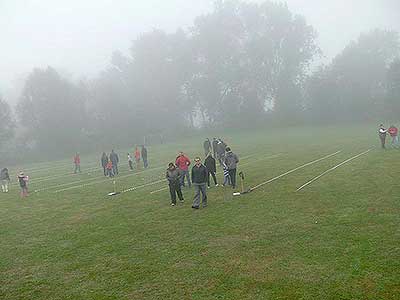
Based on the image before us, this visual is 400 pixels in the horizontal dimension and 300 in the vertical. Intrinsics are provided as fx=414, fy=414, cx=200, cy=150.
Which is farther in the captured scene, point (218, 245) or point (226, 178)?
point (226, 178)

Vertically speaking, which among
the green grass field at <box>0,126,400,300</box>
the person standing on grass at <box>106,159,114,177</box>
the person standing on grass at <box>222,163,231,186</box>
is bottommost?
the green grass field at <box>0,126,400,300</box>

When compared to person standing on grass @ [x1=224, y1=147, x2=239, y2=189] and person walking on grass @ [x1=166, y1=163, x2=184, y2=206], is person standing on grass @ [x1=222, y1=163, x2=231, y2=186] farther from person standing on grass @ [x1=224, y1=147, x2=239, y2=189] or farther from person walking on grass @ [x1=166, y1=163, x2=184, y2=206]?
person walking on grass @ [x1=166, y1=163, x2=184, y2=206]

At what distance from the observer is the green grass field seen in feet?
29.3

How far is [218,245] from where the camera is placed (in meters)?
11.5

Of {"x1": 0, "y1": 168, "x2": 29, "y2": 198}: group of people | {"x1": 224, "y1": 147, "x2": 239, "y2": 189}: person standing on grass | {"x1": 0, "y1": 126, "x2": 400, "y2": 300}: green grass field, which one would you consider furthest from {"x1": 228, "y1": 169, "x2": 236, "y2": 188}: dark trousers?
{"x1": 0, "y1": 168, "x2": 29, "y2": 198}: group of people

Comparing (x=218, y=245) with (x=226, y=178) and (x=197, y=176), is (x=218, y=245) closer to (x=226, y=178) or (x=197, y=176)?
(x=197, y=176)

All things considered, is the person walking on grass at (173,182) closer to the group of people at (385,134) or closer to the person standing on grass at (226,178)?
the person standing on grass at (226,178)

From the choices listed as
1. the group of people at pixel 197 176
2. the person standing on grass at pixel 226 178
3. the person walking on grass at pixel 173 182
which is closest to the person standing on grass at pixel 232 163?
the group of people at pixel 197 176

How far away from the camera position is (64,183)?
28547 millimetres

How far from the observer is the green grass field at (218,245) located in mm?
8930

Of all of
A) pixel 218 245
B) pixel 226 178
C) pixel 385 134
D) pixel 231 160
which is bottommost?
pixel 218 245

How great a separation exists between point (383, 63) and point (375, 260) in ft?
219

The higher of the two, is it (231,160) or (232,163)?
(231,160)

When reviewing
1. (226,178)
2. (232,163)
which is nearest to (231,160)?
(232,163)
